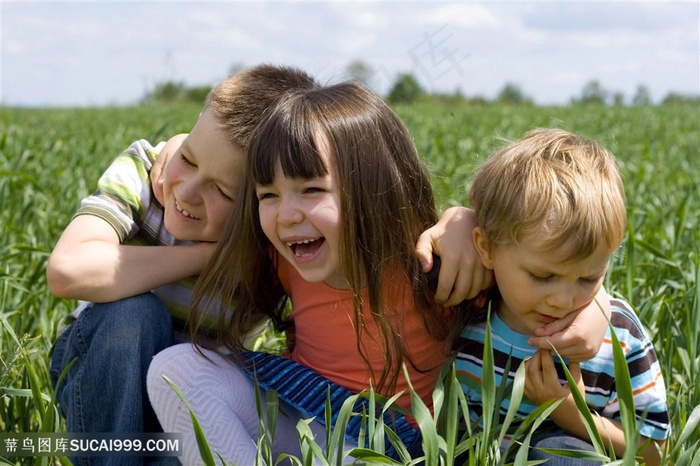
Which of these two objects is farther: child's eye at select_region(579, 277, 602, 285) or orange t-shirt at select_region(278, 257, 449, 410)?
orange t-shirt at select_region(278, 257, 449, 410)

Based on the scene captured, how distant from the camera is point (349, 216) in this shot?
1609 mm

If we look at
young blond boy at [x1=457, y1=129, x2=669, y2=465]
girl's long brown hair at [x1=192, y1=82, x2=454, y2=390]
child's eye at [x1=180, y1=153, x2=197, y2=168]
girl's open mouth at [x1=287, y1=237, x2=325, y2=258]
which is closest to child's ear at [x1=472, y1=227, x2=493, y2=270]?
young blond boy at [x1=457, y1=129, x2=669, y2=465]

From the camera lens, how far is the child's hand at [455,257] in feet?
5.13

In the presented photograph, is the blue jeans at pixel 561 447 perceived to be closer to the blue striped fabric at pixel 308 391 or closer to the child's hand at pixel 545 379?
the child's hand at pixel 545 379

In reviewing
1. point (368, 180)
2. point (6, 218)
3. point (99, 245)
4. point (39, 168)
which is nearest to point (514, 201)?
point (368, 180)

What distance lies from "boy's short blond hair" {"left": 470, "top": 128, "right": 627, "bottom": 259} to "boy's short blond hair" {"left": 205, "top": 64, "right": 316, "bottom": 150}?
1.63 ft

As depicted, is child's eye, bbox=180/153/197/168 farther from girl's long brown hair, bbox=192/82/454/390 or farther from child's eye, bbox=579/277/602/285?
child's eye, bbox=579/277/602/285

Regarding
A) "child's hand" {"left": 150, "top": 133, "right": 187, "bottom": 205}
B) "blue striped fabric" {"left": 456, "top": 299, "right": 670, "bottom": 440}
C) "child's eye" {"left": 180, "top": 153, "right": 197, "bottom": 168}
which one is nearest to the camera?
"blue striped fabric" {"left": 456, "top": 299, "right": 670, "bottom": 440}

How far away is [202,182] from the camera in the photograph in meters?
1.73

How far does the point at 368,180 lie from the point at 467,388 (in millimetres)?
458

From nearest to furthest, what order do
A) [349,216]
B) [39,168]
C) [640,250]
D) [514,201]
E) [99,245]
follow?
1. [514,201]
2. [349,216]
3. [99,245]
4. [640,250]
5. [39,168]

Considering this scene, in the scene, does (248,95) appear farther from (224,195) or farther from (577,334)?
(577,334)

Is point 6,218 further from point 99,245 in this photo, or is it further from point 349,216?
point 349,216

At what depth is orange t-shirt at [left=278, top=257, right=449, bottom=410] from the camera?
1714 millimetres
